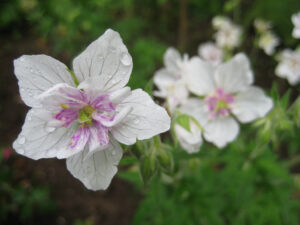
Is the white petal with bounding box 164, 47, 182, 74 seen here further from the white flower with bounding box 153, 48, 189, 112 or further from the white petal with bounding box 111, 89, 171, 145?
the white petal with bounding box 111, 89, 171, 145

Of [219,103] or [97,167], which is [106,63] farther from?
[219,103]

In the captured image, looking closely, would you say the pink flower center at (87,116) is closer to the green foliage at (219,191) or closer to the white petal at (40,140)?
the white petal at (40,140)

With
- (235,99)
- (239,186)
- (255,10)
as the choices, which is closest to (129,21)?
(255,10)

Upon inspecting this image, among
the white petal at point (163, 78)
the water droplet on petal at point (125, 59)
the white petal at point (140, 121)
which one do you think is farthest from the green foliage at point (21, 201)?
the water droplet on petal at point (125, 59)

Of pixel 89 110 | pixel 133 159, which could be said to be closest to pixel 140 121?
pixel 89 110

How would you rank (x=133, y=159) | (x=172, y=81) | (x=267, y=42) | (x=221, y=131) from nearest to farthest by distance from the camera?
(x=133, y=159)
(x=221, y=131)
(x=172, y=81)
(x=267, y=42)

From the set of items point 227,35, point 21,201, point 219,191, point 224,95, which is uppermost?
point 227,35

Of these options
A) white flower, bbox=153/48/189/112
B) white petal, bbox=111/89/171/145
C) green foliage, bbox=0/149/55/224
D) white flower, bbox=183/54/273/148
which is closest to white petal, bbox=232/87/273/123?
white flower, bbox=183/54/273/148

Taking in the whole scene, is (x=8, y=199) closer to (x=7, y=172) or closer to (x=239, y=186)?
(x=7, y=172)
